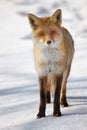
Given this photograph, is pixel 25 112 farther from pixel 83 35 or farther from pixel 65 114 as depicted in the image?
pixel 83 35

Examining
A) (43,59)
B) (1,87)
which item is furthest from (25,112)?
(1,87)

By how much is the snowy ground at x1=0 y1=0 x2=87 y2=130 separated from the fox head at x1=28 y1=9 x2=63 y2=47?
84 cm

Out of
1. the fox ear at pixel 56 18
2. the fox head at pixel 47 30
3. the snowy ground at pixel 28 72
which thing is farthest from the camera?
the fox ear at pixel 56 18

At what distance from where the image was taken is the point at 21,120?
18.2 feet

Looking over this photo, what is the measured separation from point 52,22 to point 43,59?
422 mm

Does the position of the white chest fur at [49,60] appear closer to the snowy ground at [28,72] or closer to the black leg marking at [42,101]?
the black leg marking at [42,101]

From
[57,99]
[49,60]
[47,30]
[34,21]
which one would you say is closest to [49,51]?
[49,60]

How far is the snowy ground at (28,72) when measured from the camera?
5.39m

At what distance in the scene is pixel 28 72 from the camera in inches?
387

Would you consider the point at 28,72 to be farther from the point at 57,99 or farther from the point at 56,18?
the point at 56,18

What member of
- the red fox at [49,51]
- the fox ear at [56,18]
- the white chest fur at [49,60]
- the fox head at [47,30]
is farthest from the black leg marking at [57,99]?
the fox ear at [56,18]

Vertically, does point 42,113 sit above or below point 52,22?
below

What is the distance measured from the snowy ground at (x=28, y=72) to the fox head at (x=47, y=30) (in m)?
0.84

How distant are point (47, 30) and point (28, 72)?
4.52m
